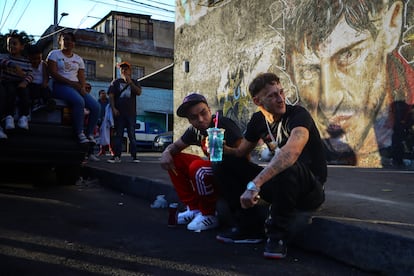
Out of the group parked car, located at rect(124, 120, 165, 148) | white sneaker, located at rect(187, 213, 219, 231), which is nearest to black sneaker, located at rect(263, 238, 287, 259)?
white sneaker, located at rect(187, 213, 219, 231)

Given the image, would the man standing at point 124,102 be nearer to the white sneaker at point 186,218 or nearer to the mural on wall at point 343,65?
the mural on wall at point 343,65

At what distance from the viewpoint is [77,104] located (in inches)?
211

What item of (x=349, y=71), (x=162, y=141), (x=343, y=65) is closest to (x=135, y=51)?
(x=162, y=141)

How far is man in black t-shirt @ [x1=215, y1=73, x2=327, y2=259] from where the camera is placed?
8.02ft

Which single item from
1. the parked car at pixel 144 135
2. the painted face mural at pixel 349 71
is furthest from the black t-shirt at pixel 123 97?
the parked car at pixel 144 135

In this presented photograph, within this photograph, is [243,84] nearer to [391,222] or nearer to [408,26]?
[408,26]

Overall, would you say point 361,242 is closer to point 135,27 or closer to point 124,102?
point 124,102

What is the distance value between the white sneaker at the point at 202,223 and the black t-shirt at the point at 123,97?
4.78 meters

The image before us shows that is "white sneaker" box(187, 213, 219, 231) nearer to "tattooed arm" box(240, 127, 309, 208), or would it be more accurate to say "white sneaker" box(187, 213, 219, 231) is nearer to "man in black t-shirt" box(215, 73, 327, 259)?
"man in black t-shirt" box(215, 73, 327, 259)

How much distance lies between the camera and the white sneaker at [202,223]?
3.29 meters

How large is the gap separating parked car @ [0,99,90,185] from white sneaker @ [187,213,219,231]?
2527 mm

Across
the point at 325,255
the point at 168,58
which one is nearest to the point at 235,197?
the point at 325,255

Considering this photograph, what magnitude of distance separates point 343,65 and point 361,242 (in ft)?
17.3

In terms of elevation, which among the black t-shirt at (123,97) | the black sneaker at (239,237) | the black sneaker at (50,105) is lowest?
the black sneaker at (239,237)
